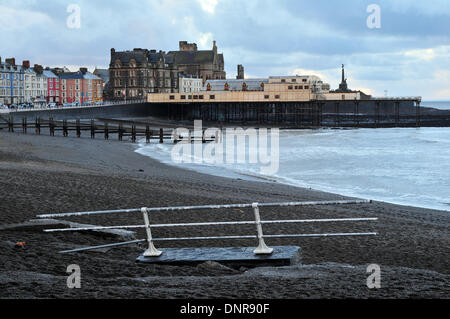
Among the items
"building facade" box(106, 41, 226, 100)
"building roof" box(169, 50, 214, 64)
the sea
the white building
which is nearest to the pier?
"building facade" box(106, 41, 226, 100)

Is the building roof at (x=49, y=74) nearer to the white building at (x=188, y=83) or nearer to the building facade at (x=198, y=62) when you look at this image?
the white building at (x=188, y=83)

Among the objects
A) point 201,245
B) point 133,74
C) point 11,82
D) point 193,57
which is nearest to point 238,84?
point 133,74

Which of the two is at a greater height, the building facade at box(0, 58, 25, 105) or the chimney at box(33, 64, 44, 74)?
the chimney at box(33, 64, 44, 74)

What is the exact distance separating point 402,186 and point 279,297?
70.5 ft

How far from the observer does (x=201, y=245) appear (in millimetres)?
10789

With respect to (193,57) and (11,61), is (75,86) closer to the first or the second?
(11,61)

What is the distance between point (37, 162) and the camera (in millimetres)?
25844

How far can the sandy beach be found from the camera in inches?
268

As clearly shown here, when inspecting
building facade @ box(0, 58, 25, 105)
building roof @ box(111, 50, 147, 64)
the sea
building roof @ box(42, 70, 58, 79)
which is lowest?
the sea

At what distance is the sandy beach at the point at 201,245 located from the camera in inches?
268

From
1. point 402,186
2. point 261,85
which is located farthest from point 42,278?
point 261,85

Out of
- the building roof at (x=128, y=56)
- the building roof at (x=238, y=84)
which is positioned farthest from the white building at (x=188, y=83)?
the building roof at (x=238, y=84)

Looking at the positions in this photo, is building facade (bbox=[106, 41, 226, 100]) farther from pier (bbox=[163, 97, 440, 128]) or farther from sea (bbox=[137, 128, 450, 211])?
sea (bbox=[137, 128, 450, 211])
